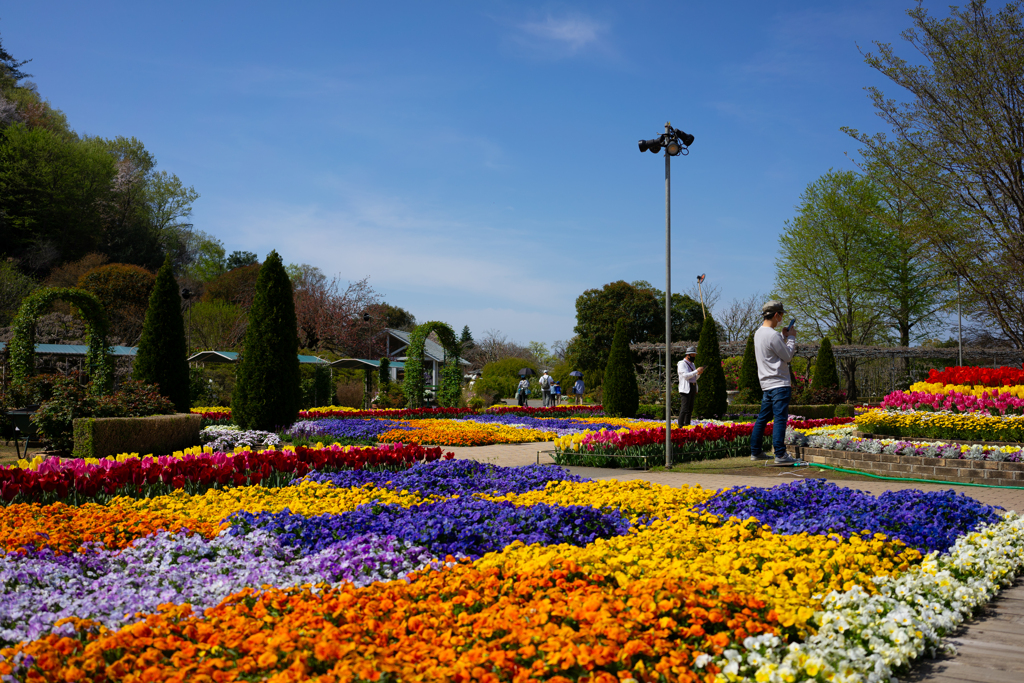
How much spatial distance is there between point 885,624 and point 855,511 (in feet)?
6.30

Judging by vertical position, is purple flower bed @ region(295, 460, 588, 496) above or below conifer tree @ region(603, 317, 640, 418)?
below

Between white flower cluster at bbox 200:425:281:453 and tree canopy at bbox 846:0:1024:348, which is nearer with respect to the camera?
white flower cluster at bbox 200:425:281:453

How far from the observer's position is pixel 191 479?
607 centimetres

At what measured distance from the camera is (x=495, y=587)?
10.5ft

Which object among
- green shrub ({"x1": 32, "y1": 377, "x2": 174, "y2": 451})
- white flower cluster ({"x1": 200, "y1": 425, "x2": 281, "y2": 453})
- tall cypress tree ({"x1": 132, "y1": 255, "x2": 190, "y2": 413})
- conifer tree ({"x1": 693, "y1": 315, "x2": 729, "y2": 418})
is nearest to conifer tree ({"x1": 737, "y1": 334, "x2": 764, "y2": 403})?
conifer tree ({"x1": 693, "y1": 315, "x2": 729, "y2": 418})

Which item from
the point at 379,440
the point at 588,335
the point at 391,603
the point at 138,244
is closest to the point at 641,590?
the point at 391,603

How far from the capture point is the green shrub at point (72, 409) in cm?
1036

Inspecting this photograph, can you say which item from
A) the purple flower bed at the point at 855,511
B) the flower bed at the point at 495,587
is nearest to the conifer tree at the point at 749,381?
the purple flower bed at the point at 855,511

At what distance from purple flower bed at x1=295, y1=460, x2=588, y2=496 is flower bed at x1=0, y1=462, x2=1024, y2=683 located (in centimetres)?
65

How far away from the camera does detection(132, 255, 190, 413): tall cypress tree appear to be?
44.2 feet

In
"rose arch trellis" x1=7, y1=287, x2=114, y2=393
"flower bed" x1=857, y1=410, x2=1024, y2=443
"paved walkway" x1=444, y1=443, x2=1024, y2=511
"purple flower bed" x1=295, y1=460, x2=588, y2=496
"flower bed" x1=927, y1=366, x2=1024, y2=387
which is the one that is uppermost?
"rose arch trellis" x1=7, y1=287, x2=114, y2=393

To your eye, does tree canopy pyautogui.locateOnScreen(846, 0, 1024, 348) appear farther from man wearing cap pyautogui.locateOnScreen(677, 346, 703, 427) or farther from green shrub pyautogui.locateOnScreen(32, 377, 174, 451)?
green shrub pyautogui.locateOnScreen(32, 377, 174, 451)

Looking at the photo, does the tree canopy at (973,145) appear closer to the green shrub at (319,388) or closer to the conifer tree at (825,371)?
the conifer tree at (825,371)

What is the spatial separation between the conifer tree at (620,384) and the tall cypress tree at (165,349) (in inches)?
431
